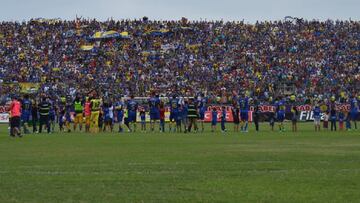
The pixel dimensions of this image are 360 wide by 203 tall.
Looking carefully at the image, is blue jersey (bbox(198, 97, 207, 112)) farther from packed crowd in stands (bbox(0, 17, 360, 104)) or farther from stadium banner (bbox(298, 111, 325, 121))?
stadium banner (bbox(298, 111, 325, 121))

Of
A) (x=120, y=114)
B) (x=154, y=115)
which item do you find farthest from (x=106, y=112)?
(x=154, y=115)

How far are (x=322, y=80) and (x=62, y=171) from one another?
5320 centimetres

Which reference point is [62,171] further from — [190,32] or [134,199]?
[190,32]

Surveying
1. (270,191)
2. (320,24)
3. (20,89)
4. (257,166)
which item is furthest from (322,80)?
(270,191)

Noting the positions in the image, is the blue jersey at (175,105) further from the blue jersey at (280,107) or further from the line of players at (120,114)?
the blue jersey at (280,107)

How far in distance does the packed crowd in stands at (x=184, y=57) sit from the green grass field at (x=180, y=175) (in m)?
40.4

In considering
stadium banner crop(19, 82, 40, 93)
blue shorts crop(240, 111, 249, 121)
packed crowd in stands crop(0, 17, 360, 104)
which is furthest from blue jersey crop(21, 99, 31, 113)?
stadium banner crop(19, 82, 40, 93)

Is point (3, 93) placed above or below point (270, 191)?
above

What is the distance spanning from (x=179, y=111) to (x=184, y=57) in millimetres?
32423

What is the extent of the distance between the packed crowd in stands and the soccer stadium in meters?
0.15

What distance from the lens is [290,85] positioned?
66562 millimetres

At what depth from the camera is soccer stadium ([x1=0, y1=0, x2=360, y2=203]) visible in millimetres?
13789

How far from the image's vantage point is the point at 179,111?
4097cm

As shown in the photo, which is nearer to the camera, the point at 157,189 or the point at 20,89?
the point at 157,189
